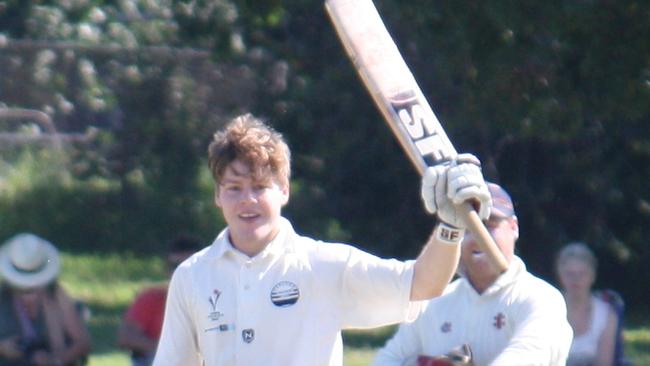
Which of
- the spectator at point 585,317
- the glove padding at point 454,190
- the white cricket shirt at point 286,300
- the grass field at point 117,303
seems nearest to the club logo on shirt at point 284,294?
the white cricket shirt at point 286,300

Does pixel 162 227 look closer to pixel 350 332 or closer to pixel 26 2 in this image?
pixel 350 332

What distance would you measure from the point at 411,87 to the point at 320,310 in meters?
0.70

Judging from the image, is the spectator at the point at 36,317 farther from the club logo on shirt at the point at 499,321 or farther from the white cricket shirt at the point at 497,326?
the club logo on shirt at the point at 499,321

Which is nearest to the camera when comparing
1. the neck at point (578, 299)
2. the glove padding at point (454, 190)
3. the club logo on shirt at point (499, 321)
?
the glove padding at point (454, 190)

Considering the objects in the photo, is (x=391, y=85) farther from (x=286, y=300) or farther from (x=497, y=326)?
(x=497, y=326)

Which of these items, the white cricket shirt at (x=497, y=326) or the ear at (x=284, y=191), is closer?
the ear at (x=284, y=191)

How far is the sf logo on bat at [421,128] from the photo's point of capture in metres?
3.88

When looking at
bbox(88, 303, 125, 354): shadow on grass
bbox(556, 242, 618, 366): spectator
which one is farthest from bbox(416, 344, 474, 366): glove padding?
bbox(88, 303, 125, 354): shadow on grass

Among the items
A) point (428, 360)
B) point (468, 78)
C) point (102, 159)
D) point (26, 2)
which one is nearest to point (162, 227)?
point (102, 159)

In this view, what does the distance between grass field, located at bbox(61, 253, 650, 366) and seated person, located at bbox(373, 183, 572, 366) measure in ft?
21.7

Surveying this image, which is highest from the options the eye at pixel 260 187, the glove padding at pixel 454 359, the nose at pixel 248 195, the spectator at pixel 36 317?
the spectator at pixel 36 317

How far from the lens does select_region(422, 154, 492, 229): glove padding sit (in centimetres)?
361

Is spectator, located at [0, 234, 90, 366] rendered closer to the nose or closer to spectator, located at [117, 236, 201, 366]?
spectator, located at [117, 236, 201, 366]

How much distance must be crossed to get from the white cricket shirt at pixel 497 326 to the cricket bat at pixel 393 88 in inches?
19.2
